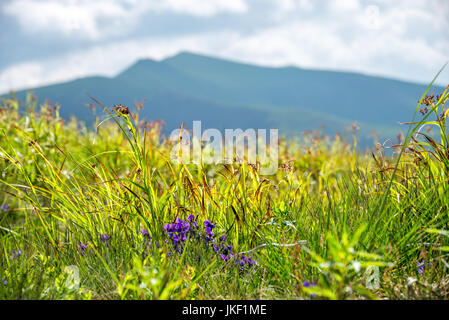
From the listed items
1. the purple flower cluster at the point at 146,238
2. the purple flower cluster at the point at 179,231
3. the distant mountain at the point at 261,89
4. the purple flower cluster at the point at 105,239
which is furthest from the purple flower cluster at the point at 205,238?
the distant mountain at the point at 261,89

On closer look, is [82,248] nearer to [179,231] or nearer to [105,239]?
[105,239]

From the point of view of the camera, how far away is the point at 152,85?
14488 cm

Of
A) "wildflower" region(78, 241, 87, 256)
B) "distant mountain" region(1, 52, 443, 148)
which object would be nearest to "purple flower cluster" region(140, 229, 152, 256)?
"wildflower" region(78, 241, 87, 256)

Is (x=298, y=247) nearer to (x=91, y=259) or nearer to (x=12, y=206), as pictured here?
(x=91, y=259)

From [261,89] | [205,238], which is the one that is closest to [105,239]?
[205,238]

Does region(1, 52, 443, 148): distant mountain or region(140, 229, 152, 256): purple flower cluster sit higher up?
region(1, 52, 443, 148): distant mountain

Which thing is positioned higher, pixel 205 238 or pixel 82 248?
pixel 205 238

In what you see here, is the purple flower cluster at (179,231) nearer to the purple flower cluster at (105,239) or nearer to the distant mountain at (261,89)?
the purple flower cluster at (105,239)

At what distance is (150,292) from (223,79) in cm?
16572

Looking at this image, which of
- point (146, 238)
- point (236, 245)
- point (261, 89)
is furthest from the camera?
point (261, 89)

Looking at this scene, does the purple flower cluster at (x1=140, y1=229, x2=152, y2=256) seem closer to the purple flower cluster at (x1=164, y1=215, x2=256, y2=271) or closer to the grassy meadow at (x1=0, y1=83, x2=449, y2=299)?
the grassy meadow at (x1=0, y1=83, x2=449, y2=299)

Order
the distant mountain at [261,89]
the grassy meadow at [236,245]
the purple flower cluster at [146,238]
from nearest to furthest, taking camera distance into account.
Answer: the grassy meadow at [236,245]
the purple flower cluster at [146,238]
the distant mountain at [261,89]

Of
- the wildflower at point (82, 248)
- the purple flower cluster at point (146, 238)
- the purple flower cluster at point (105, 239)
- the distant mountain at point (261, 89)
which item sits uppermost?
the distant mountain at point (261, 89)
